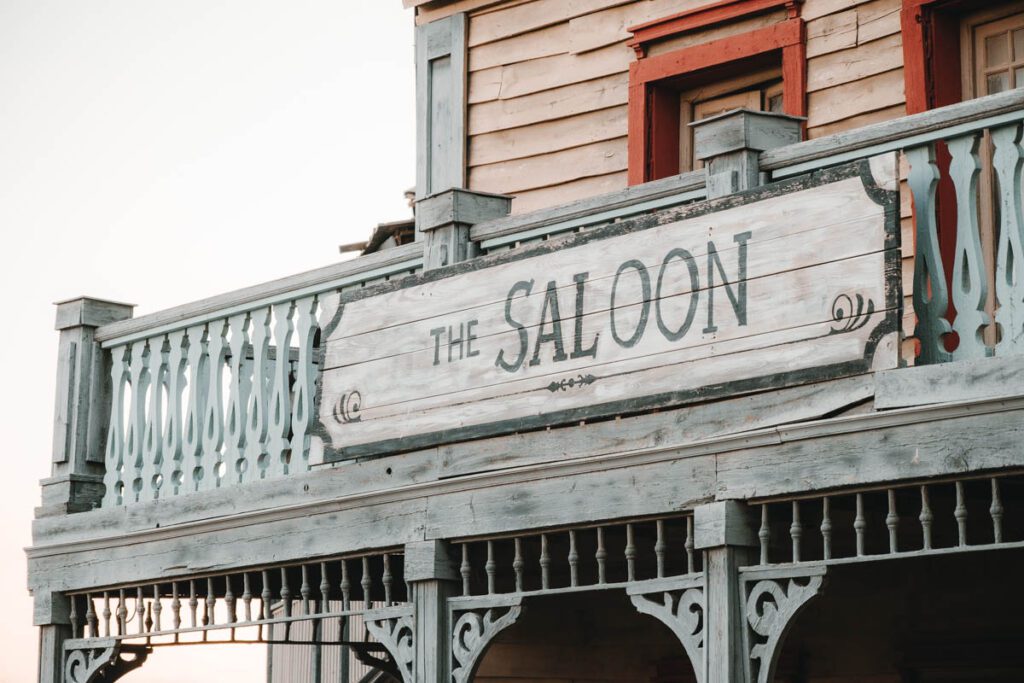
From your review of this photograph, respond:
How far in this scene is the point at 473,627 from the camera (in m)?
7.50

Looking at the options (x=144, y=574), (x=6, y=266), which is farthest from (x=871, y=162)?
(x=6, y=266)

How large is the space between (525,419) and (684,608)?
1.17m

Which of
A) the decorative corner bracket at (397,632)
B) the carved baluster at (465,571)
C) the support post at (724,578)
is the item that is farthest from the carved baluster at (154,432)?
the support post at (724,578)

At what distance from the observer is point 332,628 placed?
2022 centimetres

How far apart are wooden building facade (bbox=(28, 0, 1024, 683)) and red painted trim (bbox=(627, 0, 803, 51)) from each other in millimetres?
23

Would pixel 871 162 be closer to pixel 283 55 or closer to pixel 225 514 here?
pixel 225 514

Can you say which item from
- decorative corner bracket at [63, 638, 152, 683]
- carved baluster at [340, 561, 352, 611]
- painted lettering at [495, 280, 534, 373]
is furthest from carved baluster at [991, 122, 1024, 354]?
decorative corner bracket at [63, 638, 152, 683]

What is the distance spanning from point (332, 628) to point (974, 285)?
15.3m

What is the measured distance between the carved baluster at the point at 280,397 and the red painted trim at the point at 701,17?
3.21 m

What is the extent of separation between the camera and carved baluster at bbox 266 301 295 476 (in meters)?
8.48

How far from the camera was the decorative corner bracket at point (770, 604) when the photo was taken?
6.19 m

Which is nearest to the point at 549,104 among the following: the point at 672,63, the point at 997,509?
the point at 672,63

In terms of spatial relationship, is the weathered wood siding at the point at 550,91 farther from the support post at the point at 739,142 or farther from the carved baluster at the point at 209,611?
the carved baluster at the point at 209,611

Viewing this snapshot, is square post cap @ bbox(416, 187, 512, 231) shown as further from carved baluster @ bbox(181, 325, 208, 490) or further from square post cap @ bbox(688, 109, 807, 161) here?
carved baluster @ bbox(181, 325, 208, 490)
